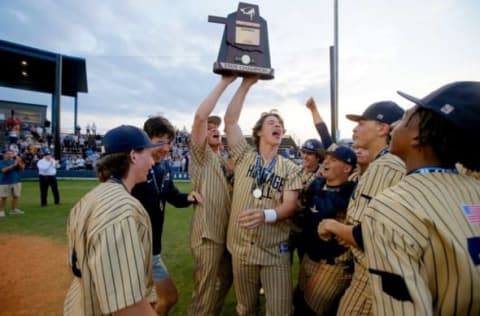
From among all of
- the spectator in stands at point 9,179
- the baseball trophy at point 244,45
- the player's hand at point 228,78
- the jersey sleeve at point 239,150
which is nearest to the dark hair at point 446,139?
the baseball trophy at point 244,45

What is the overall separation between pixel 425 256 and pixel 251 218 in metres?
1.70

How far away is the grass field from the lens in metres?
4.30

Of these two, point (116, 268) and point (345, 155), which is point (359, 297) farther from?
point (116, 268)

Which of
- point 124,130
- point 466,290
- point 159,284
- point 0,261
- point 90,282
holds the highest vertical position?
point 124,130

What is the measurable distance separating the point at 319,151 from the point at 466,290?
3.60 m

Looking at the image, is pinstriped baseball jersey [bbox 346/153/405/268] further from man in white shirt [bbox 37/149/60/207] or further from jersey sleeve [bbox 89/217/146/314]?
man in white shirt [bbox 37/149/60/207]

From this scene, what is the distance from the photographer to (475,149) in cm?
117

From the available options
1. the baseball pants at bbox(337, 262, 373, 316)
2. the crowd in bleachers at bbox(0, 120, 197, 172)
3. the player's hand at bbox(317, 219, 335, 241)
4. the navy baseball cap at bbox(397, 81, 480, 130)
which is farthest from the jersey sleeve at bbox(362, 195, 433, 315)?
the crowd in bleachers at bbox(0, 120, 197, 172)

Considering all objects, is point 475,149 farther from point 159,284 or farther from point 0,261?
point 0,261

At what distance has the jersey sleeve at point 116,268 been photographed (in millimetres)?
1416

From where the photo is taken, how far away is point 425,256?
3.49 feet

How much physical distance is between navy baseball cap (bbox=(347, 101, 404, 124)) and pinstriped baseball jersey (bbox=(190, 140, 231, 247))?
1539mm

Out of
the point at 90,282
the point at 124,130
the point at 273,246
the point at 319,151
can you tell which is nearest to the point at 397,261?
the point at 90,282

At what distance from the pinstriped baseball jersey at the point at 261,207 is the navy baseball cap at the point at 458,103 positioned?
6.12ft
